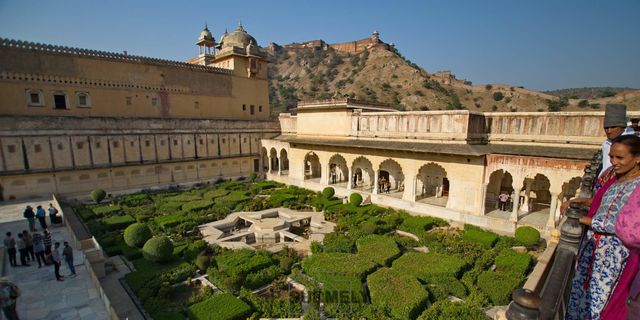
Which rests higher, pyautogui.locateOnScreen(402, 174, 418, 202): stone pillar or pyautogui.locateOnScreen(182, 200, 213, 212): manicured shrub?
pyautogui.locateOnScreen(402, 174, 418, 202): stone pillar

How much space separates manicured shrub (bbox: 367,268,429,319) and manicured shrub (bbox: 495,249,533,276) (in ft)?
12.5

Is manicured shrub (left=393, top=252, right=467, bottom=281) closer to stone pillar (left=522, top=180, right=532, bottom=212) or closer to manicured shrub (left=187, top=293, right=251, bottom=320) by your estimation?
manicured shrub (left=187, top=293, right=251, bottom=320)

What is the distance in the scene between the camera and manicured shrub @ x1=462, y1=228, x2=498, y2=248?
13695 millimetres

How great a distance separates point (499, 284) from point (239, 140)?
80.1ft

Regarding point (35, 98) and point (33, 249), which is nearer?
point (33, 249)

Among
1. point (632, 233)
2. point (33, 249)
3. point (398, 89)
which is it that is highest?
point (398, 89)

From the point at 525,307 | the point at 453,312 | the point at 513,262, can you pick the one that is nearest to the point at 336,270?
the point at 453,312

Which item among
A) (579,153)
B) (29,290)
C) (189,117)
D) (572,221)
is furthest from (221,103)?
(572,221)

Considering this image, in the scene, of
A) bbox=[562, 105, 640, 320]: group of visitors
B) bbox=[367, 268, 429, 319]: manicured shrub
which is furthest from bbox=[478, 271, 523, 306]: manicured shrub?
bbox=[562, 105, 640, 320]: group of visitors

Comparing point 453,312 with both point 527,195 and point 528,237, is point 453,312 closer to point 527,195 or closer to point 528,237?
point 528,237

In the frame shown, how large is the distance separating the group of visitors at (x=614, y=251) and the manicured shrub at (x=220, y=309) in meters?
7.61

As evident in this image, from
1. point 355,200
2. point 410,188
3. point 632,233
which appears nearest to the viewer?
point 632,233

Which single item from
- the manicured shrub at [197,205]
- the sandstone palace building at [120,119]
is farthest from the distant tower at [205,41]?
the manicured shrub at [197,205]

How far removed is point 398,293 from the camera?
9.36 m
